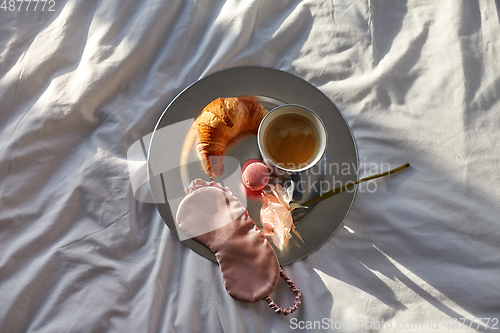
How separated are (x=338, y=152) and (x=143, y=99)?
18.3 inches

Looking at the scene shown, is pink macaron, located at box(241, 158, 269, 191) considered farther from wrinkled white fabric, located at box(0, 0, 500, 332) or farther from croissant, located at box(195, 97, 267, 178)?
wrinkled white fabric, located at box(0, 0, 500, 332)

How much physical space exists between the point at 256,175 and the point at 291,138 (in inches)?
4.4

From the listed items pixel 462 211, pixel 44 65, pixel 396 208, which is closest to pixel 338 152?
pixel 396 208

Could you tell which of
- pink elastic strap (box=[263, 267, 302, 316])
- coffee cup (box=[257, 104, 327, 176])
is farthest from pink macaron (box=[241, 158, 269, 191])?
pink elastic strap (box=[263, 267, 302, 316])

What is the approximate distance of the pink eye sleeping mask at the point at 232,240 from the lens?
631 mm

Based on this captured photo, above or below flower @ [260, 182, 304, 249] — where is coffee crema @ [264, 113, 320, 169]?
above

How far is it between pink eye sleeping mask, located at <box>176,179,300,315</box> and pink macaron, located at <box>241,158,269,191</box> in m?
0.05

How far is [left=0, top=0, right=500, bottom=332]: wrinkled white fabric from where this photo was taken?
2.16ft

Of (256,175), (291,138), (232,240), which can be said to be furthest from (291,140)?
(232,240)

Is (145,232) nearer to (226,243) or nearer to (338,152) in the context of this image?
(226,243)

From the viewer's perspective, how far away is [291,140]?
681 mm

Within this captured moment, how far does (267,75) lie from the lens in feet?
2.41

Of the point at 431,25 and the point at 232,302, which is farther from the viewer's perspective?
the point at 431,25

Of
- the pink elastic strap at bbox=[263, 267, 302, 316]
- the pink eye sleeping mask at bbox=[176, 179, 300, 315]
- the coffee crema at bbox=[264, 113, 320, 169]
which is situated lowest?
the pink elastic strap at bbox=[263, 267, 302, 316]
